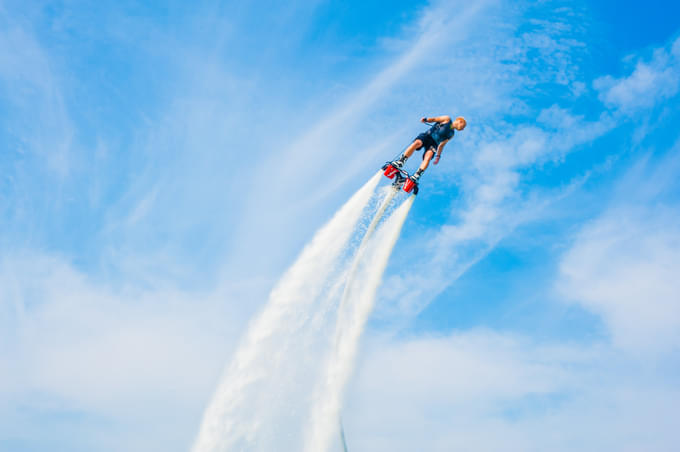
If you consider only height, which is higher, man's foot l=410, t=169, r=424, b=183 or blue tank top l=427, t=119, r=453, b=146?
blue tank top l=427, t=119, r=453, b=146

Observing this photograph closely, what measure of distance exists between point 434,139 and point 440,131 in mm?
660

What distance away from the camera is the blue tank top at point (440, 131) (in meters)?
31.2

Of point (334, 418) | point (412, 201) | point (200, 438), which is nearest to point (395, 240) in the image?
point (412, 201)

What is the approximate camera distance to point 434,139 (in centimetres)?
3117

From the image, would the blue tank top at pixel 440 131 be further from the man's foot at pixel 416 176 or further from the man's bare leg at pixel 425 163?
the man's foot at pixel 416 176

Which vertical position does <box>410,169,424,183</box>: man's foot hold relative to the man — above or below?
below

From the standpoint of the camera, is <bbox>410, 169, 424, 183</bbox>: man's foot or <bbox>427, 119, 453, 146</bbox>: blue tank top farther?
<bbox>427, 119, 453, 146</bbox>: blue tank top

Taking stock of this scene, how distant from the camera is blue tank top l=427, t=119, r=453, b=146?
102ft

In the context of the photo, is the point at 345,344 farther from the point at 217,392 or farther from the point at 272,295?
the point at 217,392

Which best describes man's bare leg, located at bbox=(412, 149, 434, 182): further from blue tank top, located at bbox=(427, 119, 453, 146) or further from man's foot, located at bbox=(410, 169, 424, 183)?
blue tank top, located at bbox=(427, 119, 453, 146)

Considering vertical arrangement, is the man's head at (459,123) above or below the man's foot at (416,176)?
above

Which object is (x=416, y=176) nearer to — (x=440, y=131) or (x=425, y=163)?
(x=425, y=163)

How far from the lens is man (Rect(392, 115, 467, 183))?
31094mm

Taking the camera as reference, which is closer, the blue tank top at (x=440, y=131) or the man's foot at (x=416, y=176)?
the man's foot at (x=416, y=176)
